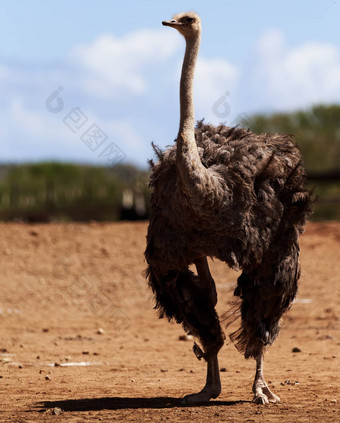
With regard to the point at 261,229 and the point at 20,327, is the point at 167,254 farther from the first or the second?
the point at 20,327

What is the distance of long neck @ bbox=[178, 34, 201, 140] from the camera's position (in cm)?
613

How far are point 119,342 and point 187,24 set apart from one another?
447 centimetres

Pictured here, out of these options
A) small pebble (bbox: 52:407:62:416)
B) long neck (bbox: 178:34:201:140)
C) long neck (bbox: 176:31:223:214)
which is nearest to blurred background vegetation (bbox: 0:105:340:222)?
long neck (bbox: 178:34:201:140)

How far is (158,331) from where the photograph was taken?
35.6 ft

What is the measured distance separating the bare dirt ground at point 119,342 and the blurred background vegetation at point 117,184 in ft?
6.15

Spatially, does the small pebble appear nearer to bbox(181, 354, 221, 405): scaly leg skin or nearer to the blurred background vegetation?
bbox(181, 354, 221, 405): scaly leg skin

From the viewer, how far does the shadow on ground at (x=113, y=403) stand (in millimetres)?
6301

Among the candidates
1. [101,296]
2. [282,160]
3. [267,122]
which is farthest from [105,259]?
[267,122]

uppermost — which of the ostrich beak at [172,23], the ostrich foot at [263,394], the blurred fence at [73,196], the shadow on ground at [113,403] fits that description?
the ostrich beak at [172,23]

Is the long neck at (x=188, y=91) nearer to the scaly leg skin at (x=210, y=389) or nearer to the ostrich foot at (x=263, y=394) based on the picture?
the scaly leg skin at (x=210, y=389)

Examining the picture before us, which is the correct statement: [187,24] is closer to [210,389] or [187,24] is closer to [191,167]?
[191,167]

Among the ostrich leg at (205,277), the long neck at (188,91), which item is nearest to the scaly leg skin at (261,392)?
the ostrich leg at (205,277)

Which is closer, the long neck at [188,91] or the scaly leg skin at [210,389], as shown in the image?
the long neck at [188,91]

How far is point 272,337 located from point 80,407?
56.1 inches
